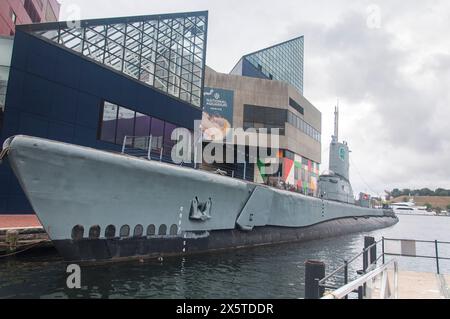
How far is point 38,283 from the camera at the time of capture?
928 cm

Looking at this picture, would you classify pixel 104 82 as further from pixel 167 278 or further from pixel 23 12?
pixel 23 12

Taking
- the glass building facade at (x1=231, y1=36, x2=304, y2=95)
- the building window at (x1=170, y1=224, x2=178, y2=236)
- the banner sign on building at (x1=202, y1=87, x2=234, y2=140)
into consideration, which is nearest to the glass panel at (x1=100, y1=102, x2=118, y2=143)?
the building window at (x1=170, y1=224, x2=178, y2=236)

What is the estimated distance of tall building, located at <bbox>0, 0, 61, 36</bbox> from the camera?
2738 cm

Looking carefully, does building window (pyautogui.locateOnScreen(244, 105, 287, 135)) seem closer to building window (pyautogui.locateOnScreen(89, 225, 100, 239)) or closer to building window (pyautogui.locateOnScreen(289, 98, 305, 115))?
building window (pyautogui.locateOnScreen(289, 98, 305, 115))

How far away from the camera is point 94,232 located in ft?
35.6

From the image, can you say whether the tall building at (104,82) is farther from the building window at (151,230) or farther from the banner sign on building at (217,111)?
the banner sign on building at (217,111)

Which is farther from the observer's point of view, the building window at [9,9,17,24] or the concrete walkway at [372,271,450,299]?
the building window at [9,9,17,24]

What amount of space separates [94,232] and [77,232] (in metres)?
0.54

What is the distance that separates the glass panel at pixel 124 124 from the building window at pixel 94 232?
1132 centimetres

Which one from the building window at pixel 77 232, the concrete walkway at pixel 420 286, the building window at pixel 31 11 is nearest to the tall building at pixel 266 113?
the building window at pixel 31 11

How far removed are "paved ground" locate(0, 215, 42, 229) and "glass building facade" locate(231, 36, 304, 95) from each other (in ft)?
136
